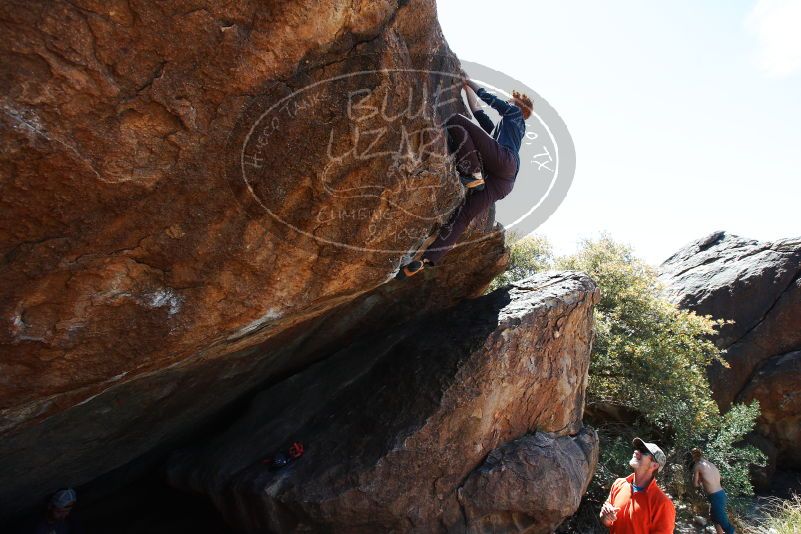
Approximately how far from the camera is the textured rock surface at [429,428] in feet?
19.2

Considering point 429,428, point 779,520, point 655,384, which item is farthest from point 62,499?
point 779,520

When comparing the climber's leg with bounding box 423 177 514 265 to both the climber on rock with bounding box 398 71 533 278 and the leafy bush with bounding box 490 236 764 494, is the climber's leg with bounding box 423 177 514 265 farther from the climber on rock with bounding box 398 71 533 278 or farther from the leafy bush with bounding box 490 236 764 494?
the leafy bush with bounding box 490 236 764 494

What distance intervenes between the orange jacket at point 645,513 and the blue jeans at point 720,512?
6.63 feet

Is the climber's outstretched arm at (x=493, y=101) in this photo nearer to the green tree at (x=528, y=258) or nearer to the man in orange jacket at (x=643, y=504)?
the man in orange jacket at (x=643, y=504)

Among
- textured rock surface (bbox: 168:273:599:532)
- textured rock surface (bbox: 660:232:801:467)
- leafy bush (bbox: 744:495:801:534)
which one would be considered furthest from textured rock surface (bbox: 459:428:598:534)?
textured rock surface (bbox: 660:232:801:467)

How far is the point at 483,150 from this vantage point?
511 cm

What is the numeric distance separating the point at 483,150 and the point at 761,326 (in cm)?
1248

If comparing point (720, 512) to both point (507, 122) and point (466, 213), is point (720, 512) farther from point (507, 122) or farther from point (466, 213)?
point (507, 122)

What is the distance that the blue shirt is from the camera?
5207mm

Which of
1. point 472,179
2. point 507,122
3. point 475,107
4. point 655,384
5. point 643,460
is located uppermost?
point 475,107

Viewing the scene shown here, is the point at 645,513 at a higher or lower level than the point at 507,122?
lower

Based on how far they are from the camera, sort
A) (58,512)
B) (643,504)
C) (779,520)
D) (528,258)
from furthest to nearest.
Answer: (528,258)
(779,520)
(58,512)
(643,504)

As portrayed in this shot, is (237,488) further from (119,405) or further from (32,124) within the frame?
(32,124)

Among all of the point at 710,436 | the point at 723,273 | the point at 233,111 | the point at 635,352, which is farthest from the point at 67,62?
the point at 723,273
